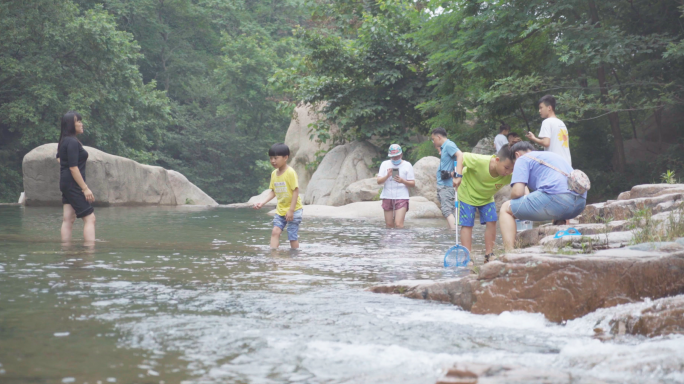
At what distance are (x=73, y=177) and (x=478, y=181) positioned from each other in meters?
5.38

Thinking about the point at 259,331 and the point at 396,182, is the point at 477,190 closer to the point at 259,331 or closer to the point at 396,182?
the point at 259,331

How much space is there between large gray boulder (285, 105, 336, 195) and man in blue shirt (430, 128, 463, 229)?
59.7ft

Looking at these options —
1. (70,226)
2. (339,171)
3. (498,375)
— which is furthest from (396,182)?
(339,171)

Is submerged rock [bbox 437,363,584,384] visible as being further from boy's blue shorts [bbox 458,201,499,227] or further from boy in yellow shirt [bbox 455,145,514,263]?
boy's blue shorts [bbox 458,201,499,227]

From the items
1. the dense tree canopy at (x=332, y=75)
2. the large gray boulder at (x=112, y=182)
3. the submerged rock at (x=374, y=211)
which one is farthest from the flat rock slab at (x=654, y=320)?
the large gray boulder at (x=112, y=182)

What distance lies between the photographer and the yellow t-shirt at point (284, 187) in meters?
9.42

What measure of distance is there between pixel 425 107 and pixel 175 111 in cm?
2667

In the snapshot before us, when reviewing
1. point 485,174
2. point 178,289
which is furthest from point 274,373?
point 485,174

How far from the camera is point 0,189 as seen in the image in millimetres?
30203

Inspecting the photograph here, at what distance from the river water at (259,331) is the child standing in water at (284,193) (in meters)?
1.60

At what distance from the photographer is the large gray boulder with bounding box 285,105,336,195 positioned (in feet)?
105

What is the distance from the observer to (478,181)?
841 centimetres

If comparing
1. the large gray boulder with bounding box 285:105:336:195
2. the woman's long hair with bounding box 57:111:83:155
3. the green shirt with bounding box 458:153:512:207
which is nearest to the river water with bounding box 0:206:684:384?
the green shirt with bounding box 458:153:512:207

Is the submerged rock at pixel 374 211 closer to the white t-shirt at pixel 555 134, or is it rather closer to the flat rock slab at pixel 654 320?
the white t-shirt at pixel 555 134
